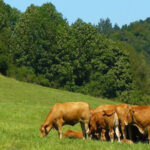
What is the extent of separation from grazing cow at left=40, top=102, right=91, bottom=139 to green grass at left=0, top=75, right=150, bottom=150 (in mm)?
515

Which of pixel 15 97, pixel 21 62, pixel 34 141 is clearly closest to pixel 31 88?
pixel 15 97

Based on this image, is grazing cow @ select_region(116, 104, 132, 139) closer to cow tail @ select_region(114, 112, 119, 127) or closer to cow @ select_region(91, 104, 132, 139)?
cow @ select_region(91, 104, 132, 139)

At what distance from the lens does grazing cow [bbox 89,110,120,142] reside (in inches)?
664

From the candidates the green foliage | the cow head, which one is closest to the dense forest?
the green foliage

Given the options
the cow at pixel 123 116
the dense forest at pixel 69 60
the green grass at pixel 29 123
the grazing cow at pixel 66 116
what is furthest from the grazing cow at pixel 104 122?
the dense forest at pixel 69 60

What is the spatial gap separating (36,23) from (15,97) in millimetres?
31677

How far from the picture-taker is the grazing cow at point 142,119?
1595 centimetres

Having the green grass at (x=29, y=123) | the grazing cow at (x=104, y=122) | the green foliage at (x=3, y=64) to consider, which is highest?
the green foliage at (x=3, y=64)

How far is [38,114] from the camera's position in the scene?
32062mm

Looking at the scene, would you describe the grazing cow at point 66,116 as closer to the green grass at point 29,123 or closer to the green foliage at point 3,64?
the green grass at point 29,123

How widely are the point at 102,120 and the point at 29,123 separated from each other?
41.3 ft

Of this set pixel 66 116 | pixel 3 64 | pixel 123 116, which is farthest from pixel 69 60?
pixel 123 116

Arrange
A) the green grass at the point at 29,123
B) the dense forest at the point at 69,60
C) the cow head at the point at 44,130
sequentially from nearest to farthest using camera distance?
the green grass at the point at 29,123, the cow head at the point at 44,130, the dense forest at the point at 69,60

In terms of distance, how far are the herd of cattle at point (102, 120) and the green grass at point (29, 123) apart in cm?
85
